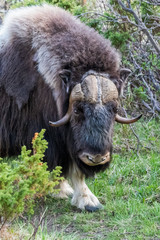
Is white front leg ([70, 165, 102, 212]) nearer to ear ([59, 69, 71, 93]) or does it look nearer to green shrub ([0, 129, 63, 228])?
ear ([59, 69, 71, 93])

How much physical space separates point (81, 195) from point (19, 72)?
1.42 m

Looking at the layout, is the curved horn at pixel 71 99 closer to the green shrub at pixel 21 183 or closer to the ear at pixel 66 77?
the ear at pixel 66 77

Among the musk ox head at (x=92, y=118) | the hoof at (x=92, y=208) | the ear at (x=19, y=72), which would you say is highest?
the ear at (x=19, y=72)

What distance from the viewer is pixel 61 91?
3898mm

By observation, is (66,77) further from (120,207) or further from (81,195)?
(120,207)

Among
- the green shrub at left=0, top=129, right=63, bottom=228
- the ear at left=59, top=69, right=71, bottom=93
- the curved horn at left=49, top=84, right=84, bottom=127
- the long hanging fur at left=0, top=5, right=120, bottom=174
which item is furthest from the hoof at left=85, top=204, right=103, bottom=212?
the green shrub at left=0, top=129, right=63, bottom=228

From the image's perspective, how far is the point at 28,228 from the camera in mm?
3369

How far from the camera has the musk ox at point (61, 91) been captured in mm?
3623

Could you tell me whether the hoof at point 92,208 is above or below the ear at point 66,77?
below

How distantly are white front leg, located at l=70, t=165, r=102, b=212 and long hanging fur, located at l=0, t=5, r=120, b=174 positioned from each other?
0.13 m

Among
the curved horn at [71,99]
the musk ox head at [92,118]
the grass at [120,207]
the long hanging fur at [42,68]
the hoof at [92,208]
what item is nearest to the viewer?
the grass at [120,207]

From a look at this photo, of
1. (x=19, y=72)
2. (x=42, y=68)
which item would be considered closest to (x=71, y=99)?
(x=42, y=68)

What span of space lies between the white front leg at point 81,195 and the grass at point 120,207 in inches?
3.0

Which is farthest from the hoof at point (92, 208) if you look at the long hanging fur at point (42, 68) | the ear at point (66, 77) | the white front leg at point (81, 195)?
the ear at point (66, 77)
